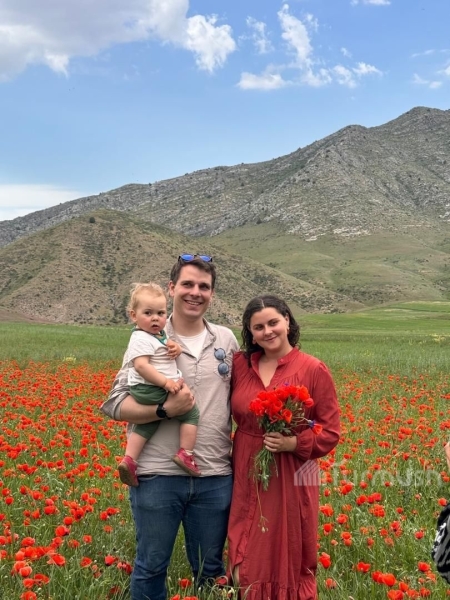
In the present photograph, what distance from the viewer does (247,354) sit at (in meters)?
3.63

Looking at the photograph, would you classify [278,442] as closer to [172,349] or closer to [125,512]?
[172,349]

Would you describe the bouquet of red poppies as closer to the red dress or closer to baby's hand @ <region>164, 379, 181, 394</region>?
the red dress

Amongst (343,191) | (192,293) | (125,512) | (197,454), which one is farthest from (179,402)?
(343,191)

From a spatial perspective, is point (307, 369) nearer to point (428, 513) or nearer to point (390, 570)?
point (390, 570)

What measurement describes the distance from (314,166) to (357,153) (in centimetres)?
1688

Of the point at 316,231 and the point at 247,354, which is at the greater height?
the point at 316,231

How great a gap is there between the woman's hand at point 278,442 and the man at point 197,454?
46 centimetres

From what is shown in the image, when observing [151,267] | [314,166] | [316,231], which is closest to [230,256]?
[151,267]

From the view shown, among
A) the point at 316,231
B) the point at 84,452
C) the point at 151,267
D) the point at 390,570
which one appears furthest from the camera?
the point at 316,231

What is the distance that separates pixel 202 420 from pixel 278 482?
0.60 m

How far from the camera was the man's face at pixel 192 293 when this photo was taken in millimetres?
3508

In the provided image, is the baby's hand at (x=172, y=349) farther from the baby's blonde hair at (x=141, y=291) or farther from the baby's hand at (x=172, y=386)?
the baby's blonde hair at (x=141, y=291)

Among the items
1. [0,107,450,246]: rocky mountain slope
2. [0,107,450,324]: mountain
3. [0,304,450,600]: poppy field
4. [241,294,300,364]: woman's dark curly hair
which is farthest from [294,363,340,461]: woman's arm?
[0,107,450,246]: rocky mountain slope

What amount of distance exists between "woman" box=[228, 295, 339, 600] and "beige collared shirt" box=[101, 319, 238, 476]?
0.30 ft
